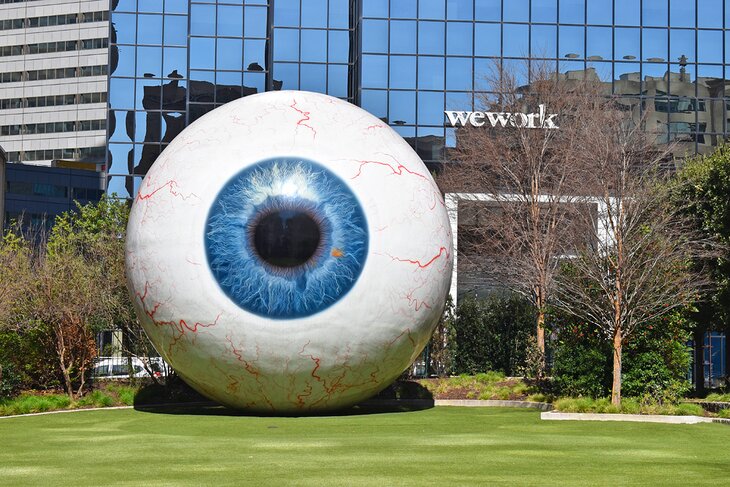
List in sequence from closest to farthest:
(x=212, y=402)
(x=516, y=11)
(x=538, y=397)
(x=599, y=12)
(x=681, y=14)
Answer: (x=212, y=402) < (x=538, y=397) < (x=516, y=11) < (x=599, y=12) < (x=681, y=14)

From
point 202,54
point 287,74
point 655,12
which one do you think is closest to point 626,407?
point 655,12

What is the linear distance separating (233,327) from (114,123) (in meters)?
54.3

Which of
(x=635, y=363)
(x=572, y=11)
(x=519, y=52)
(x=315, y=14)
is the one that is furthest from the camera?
(x=315, y=14)

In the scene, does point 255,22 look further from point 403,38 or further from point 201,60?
point 403,38

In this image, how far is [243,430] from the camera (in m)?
19.6

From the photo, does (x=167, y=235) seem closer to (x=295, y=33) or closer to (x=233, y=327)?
(x=233, y=327)

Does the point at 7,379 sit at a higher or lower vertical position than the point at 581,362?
lower

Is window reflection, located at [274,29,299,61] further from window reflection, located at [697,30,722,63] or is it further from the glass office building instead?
window reflection, located at [697,30,722,63]

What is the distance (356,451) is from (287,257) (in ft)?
17.8

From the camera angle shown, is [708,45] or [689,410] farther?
[708,45]

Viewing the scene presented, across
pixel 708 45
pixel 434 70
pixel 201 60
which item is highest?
pixel 201 60

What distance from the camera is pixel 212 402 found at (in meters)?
27.7

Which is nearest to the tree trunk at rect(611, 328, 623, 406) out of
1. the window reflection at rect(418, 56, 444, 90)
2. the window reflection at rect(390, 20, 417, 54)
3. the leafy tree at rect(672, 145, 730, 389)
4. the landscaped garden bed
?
the leafy tree at rect(672, 145, 730, 389)

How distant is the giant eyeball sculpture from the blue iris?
2 cm
